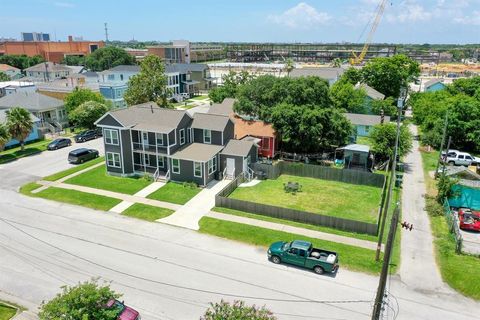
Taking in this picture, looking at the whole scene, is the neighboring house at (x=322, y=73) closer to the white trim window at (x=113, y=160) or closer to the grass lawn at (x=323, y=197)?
the grass lawn at (x=323, y=197)

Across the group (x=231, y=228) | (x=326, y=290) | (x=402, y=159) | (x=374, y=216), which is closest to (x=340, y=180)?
(x=374, y=216)

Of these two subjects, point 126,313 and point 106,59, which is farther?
point 106,59

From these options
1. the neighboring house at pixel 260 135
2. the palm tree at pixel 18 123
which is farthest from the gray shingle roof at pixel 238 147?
the palm tree at pixel 18 123

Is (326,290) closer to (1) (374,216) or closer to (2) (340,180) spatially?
(1) (374,216)

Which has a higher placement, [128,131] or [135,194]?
[128,131]

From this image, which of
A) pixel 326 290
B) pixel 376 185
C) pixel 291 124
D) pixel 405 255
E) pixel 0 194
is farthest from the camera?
pixel 291 124

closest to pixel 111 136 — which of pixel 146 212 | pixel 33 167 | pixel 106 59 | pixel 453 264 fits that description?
pixel 33 167

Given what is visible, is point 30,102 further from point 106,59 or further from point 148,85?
point 106,59
